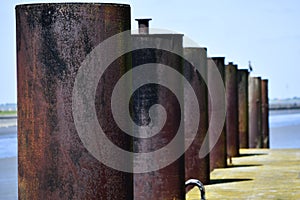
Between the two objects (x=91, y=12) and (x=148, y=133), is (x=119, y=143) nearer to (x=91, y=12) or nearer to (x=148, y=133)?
(x=91, y=12)

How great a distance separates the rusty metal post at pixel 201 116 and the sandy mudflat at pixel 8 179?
482cm

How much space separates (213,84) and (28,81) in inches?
275

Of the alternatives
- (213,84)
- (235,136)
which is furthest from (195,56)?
(235,136)

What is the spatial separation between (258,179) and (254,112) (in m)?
8.23

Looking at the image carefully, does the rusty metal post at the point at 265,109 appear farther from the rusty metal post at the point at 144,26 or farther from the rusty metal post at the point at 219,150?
the rusty metal post at the point at 144,26

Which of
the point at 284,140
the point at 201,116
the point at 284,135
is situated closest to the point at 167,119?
the point at 201,116

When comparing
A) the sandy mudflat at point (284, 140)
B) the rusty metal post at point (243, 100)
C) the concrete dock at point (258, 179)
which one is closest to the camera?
the concrete dock at point (258, 179)

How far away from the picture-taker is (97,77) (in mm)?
4473

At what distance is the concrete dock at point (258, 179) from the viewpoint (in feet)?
27.6

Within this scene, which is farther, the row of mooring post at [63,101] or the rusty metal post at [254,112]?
the rusty metal post at [254,112]

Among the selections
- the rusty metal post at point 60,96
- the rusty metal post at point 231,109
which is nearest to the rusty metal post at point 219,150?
the rusty metal post at point 231,109

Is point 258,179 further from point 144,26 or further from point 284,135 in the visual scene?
point 284,135

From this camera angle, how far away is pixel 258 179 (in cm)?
982

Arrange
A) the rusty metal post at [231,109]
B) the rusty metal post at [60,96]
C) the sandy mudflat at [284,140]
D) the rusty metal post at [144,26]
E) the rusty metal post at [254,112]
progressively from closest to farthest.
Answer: the rusty metal post at [60,96] < the rusty metal post at [144,26] < the rusty metal post at [231,109] < the rusty metal post at [254,112] < the sandy mudflat at [284,140]
